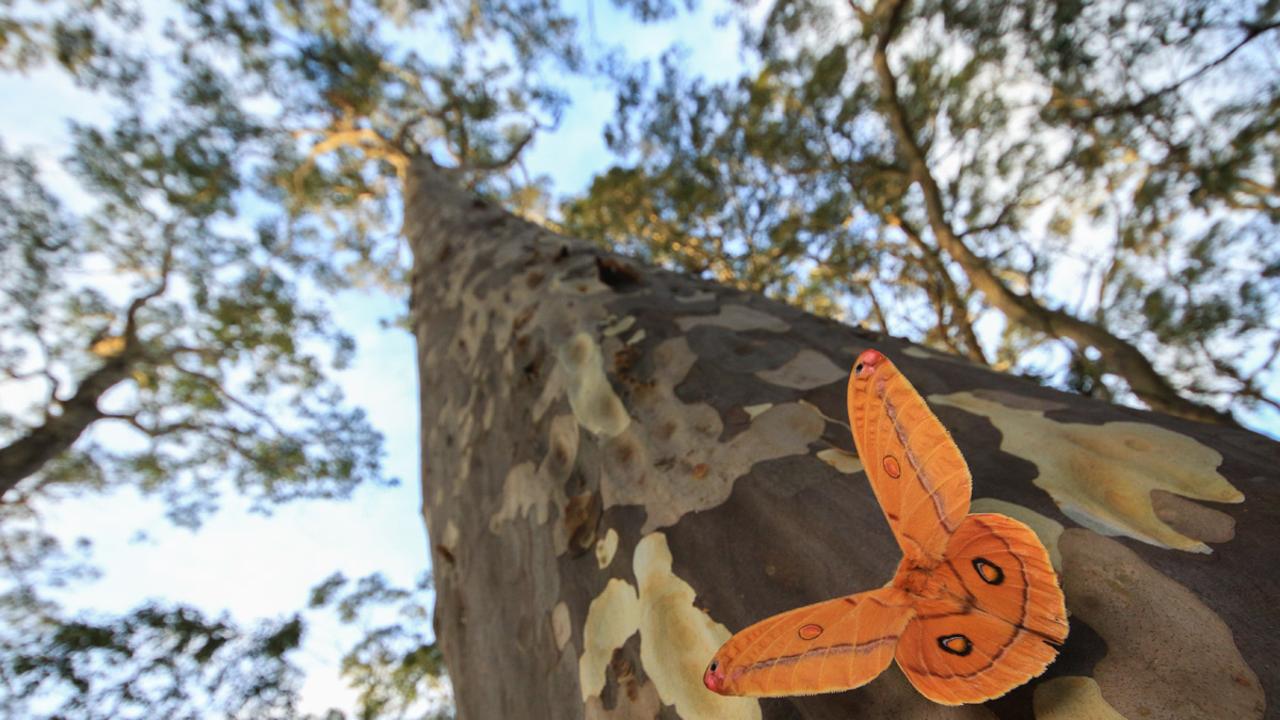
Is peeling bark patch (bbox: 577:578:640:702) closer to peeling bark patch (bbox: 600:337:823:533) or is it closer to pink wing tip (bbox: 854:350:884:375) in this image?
peeling bark patch (bbox: 600:337:823:533)

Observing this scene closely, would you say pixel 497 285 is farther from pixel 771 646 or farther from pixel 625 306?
pixel 771 646

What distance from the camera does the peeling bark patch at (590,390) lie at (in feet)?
3.87

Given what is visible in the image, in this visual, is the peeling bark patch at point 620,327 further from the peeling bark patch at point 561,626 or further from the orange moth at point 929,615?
the orange moth at point 929,615

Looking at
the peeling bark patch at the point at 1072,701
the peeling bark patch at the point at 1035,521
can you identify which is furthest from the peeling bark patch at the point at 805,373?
the peeling bark patch at the point at 1072,701

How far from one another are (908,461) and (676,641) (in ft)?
1.30

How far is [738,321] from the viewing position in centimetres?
146

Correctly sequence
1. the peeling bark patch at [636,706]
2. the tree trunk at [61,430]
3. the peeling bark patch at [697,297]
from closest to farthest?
the peeling bark patch at [636,706] → the peeling bark patch at [697,297] → the tree trunk at [61,430]

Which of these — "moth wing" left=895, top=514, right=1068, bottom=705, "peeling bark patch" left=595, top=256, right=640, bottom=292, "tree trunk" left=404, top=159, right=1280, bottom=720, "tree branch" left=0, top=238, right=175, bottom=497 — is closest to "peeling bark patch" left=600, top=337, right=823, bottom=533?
"tree trunk" left=404, top=159, right=1280, bottom=720

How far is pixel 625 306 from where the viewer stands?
5.13 feet

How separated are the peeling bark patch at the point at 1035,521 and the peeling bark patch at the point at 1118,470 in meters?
0.04

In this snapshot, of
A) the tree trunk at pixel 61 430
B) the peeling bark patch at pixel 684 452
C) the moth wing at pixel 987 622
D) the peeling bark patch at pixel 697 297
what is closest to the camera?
the moth wing at pixel 987 622

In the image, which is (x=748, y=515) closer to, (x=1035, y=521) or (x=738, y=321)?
(x=1035, y=521)

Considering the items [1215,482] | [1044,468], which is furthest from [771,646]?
[1215,482]

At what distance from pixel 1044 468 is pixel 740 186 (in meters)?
6.09
